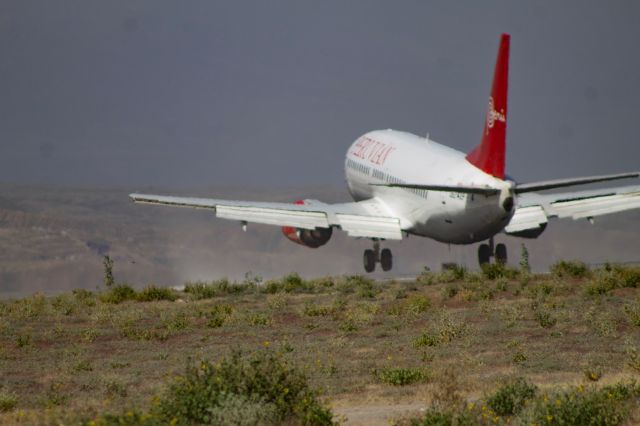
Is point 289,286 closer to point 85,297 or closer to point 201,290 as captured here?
point 201,290

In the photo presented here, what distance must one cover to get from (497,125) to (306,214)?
42.0ft

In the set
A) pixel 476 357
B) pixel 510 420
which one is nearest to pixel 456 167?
pixel 476 357

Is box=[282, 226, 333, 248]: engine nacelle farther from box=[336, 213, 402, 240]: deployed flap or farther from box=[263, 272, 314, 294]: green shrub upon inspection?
box=[263, 272, 314, 294]: green shrub

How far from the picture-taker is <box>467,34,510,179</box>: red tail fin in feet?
151

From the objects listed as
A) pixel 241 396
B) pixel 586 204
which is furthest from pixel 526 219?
pixel 241 396

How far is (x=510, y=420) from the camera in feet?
70.2

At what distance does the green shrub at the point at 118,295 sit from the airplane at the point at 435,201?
469 centimetres

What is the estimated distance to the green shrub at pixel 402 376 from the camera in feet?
87.3

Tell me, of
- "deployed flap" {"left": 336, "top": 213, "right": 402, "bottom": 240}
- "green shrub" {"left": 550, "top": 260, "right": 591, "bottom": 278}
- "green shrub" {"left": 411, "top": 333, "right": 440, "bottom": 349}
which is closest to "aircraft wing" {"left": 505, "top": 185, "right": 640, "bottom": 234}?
"green shrub" {"left": 550, "top": 260, "right": 591, "bottom": 278}

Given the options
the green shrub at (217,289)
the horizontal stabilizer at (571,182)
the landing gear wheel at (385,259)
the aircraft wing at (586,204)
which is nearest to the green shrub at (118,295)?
the green shrub at (217,289)

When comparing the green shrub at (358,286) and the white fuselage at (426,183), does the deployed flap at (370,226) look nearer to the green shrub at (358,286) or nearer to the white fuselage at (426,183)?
the white fuselage at (426,183)

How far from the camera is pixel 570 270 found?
52125 millimetres

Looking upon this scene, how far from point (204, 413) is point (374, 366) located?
10.0m

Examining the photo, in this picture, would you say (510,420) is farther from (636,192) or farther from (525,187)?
(636,192)
